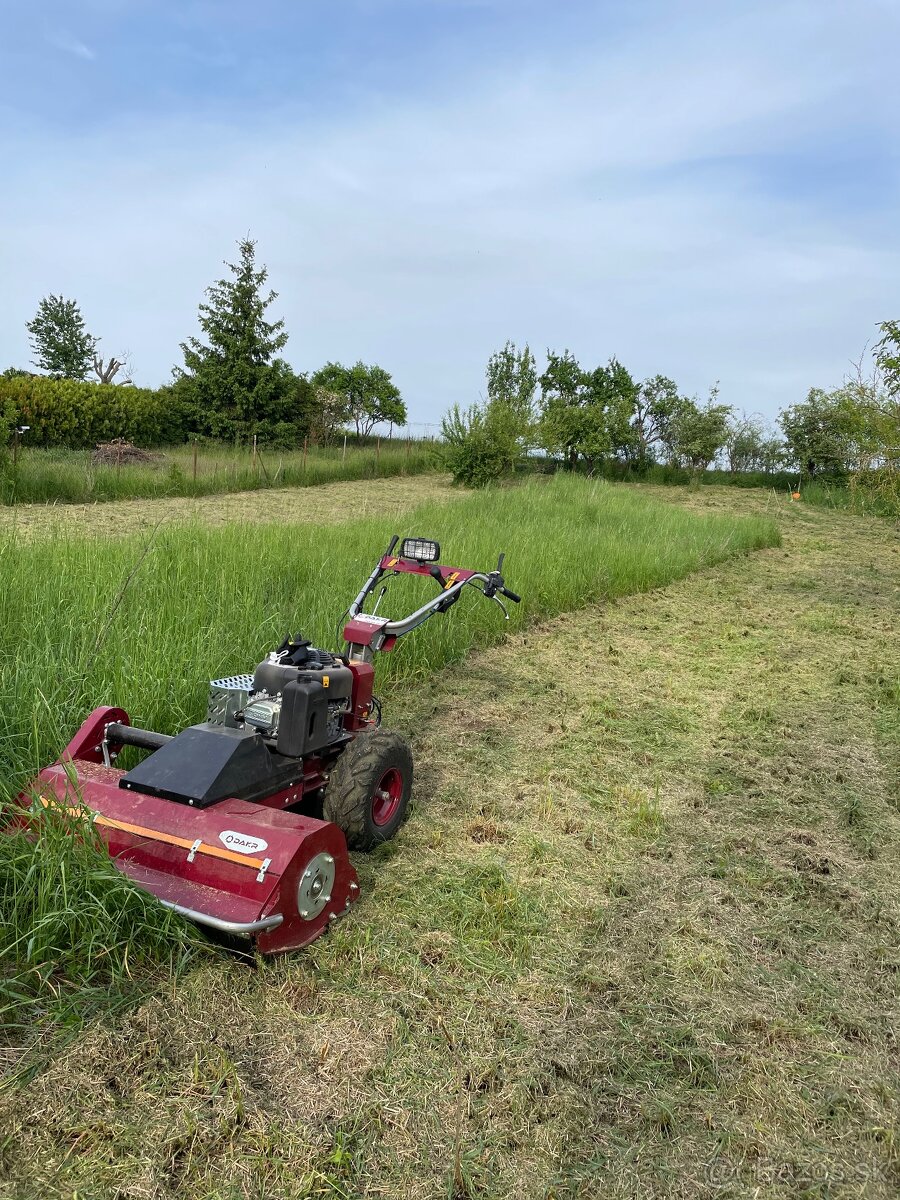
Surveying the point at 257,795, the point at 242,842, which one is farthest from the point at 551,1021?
the point at 257,795

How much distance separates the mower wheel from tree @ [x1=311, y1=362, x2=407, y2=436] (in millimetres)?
36087

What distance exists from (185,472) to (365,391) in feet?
66.1

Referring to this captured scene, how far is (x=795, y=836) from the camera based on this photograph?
396cm

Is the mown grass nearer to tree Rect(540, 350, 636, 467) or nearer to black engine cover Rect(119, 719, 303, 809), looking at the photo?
tree Rect(540, 350, 636, 467)

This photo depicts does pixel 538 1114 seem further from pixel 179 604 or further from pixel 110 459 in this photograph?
pixel 110 459

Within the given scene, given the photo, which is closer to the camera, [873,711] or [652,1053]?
[652,1053]

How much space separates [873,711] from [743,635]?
8.09 feet

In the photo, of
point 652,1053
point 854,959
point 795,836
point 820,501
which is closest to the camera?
point 652,1053

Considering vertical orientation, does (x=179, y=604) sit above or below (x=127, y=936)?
above

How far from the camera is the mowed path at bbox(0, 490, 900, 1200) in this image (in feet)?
6.57

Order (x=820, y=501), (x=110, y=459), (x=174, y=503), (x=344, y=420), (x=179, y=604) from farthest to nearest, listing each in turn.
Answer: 1. (x=344, y=420)
2. (x=820, y=501)
3. (x=110, y=459)
4. (x=174, y=503)
5. (x=179, y=604)

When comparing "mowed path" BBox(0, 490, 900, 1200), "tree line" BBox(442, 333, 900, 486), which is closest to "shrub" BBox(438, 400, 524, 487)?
"tree line" BBox(442, 333, 900, 486)

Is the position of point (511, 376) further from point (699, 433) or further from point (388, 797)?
point (388, 797)

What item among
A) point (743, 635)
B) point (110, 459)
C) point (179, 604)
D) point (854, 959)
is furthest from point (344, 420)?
point (854, 959)
